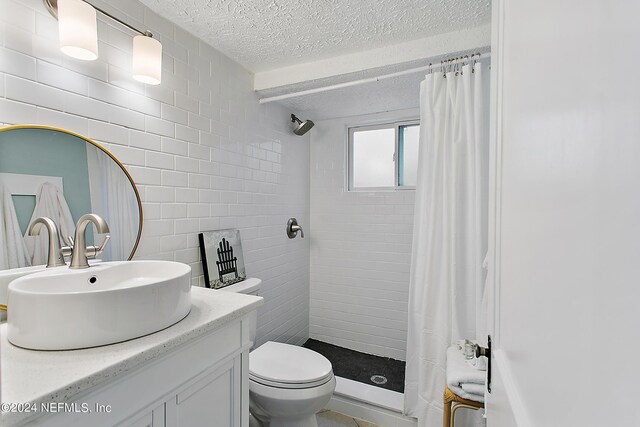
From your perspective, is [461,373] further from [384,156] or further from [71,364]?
[384,156]

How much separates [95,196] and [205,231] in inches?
24.3

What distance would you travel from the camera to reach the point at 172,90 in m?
1.57

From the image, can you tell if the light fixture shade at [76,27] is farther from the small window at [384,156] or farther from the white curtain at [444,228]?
the small window at [384,156]

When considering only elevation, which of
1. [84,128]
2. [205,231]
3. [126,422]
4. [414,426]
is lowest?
[414,426]

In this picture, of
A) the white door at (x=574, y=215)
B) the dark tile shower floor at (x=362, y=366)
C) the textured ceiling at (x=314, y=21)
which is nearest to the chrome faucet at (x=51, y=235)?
the textured ceiling at (x=314, y=21)

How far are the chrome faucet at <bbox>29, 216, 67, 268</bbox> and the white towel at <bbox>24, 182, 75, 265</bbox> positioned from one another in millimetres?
16

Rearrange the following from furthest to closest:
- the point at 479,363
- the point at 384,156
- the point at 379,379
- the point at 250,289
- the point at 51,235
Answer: the point at 384,156, the point at 379,379, the point at 250,289, the point at 479,363, the point at 51,235

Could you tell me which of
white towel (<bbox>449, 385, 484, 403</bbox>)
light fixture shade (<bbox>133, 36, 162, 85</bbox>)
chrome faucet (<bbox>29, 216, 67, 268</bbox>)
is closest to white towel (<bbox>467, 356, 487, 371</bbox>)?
white towel (<bbox>449, 385, 484, 403</bbox>)

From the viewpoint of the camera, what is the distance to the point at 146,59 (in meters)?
1.30

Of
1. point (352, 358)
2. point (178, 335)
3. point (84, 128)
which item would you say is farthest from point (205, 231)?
point (352, 358)

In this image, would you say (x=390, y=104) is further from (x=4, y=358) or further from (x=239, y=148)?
(x=4, y=358)

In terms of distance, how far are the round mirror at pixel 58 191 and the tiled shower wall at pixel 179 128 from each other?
0.19ft

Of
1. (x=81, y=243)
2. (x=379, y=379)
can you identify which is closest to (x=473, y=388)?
(x=379, y=379)

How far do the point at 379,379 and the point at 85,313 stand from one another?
212 centimetres
